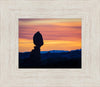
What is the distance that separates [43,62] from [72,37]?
0.62 m

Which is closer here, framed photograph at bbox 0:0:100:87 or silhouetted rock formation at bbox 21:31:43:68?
framed photograph at bbox 0:0:100:87

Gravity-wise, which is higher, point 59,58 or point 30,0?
point 30,0

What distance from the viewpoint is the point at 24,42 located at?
3.24 meters

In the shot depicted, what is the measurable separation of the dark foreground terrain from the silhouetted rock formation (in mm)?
52

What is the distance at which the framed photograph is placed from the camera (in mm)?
3166

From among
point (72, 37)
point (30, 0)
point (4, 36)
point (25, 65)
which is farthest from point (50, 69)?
point (30, 0)

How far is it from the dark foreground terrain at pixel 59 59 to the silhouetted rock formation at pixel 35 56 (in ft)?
0.17

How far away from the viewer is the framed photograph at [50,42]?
317 centimetres

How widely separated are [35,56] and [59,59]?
0.39m

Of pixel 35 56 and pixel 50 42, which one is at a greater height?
pixel 50 42

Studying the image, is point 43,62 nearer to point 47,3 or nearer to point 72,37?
point 72,37

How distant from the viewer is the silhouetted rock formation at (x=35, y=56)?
3270mm

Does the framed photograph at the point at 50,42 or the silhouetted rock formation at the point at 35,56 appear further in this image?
the silhouetted rock formation at the point at 35,56

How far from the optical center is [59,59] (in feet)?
10.8
